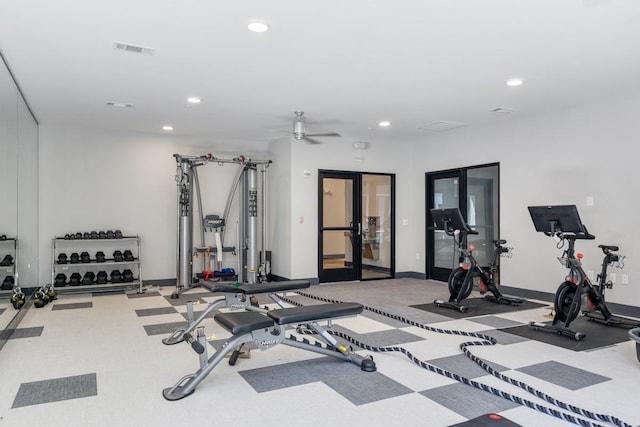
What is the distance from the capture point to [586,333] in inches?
177

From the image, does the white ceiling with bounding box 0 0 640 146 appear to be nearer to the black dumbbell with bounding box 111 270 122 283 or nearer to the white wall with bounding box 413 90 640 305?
the white wall with bounding box 413 90 640 305

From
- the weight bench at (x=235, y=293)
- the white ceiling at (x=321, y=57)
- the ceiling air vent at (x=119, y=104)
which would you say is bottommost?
the weight bench at (x=235, y=293)

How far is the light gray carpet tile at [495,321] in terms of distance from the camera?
4910mm

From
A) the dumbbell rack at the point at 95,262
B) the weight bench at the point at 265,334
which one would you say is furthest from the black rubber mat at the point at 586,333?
the dumbbell rack at the point at 95,262

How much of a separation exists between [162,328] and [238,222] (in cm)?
368

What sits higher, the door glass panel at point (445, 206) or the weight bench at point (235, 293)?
the door glass panel at point (445, 206)

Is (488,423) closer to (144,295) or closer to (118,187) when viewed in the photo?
(144,295)

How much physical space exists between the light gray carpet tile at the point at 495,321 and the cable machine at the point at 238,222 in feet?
12.3

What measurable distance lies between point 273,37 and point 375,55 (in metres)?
0.97

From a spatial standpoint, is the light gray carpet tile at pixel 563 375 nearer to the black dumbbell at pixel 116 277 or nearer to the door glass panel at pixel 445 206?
the door glass panel at pixel 445 206

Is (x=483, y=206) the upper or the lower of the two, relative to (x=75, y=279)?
upper

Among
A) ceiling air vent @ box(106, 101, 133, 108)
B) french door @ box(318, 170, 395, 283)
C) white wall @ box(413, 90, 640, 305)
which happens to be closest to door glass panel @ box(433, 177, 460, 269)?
white wall @ box(413, 90, 640, 305)

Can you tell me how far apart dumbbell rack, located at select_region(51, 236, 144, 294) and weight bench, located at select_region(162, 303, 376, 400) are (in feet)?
14.4

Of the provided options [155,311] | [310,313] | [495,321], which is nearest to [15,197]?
[155,311]
